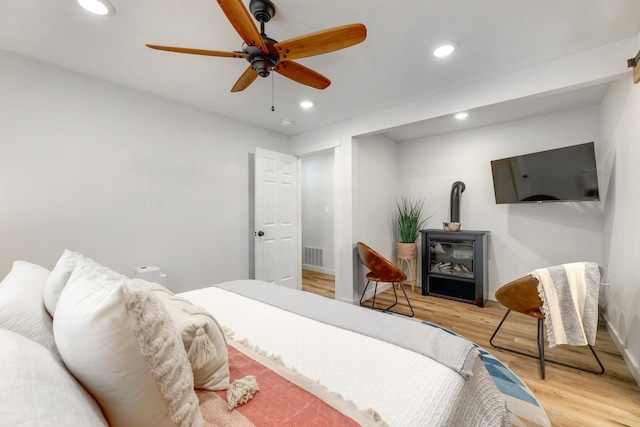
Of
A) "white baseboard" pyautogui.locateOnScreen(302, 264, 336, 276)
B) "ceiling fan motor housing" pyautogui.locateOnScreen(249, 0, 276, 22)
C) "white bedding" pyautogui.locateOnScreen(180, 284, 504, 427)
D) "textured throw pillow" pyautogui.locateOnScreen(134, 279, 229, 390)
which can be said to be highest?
"ceiling fan motor housing" pyautogui.locateOnScreen(249, 0, 276, 22)

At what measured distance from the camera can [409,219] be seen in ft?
13.9

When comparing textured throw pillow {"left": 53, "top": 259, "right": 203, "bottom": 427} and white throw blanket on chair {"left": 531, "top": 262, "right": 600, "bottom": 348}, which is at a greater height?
textured throw pillow {"left": 53, "top": 259, "right": 203, "bottom": 427}

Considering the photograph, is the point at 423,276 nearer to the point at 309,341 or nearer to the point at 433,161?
the point at 433,161

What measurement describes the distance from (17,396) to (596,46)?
11.1 feet

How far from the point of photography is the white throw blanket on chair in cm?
193

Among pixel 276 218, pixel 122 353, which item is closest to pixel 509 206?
pixel 276 218

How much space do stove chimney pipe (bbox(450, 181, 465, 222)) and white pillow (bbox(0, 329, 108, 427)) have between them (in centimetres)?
419

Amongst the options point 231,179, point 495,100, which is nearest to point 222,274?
point 231,179

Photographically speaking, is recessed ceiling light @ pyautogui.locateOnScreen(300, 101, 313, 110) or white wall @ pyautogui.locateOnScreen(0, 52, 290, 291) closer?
white wall @ pyautogui.locateOnScreen(0, 52, 290, 291)

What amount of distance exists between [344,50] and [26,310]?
88.6 inches

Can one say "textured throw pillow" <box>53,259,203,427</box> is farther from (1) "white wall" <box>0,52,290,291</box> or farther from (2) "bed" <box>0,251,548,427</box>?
(1) "white wall" <box>0,52,290,291</box>

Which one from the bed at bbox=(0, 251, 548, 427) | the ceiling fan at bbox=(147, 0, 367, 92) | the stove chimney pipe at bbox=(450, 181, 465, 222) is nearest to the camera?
the bed at bbox=(0, 251, 548, 427)

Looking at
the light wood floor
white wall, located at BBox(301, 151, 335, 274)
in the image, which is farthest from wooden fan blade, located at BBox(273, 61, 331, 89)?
white wall, located at BBox(301, 151, 335, 274)

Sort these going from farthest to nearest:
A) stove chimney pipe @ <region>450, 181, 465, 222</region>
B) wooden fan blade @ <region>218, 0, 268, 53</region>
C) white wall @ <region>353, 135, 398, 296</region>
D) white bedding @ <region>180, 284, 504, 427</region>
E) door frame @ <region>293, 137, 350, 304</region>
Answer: stove chimney pipe @ <region>450, 181, 465, 222</region> < white wall @ <region>353, 135, 398, 296</region> < door frame @ <region>293, 137, 350, 304</region> < wooden fan blade @ <region>218, 0, 268, 53</region> < white bedding @ <region>180, 284, 504, 427</region>
